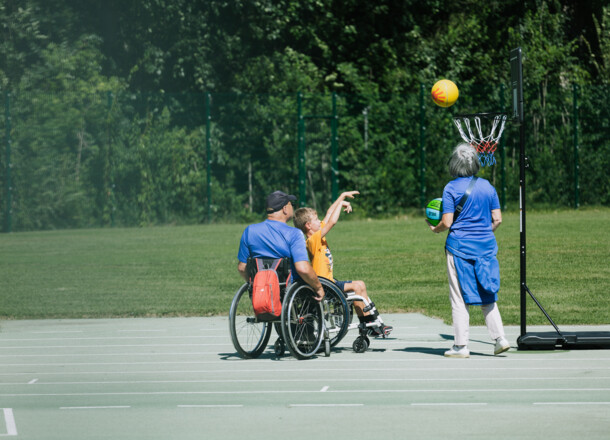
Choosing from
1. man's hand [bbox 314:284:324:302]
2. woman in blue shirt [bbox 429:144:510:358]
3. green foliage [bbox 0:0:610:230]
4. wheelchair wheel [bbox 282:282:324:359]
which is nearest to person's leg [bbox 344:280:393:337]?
wheelchair wheel [bbox 282:282:324:359]

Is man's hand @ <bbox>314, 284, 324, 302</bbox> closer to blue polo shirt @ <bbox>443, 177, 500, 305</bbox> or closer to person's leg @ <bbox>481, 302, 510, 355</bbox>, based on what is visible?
blue polo shirt @ <bbox>443, 177, 500, 305</bbox>

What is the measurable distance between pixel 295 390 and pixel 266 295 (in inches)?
49.2

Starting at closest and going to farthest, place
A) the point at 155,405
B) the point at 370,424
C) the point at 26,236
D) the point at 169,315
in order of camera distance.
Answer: the point at 370,424 < the point at 155,405 < the point at 169,315 < the point at 26,236

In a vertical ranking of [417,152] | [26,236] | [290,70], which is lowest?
[26,236]

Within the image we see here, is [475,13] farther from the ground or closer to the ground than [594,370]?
farther from the ground

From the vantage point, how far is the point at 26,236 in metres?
26.2

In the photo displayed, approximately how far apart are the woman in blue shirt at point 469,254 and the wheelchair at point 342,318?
2.78 ft

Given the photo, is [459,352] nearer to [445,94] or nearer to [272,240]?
[272,240]

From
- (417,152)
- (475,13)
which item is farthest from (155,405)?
(475,13)

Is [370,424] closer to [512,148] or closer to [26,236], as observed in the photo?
[26,236]

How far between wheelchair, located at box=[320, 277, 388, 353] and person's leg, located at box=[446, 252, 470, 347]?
841mm

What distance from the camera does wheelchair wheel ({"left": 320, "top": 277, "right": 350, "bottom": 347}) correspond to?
949 centimetres

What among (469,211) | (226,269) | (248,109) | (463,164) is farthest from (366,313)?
(248,109)

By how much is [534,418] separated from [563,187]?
23645 mm
